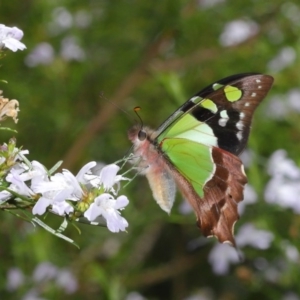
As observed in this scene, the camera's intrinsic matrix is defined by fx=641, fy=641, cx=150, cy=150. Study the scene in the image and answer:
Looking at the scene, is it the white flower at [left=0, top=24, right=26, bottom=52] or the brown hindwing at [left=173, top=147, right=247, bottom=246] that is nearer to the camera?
the white flower at [left=0, top=24, right=26, bottom=52]

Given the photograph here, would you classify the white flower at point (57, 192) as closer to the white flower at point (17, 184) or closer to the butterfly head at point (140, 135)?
the white flower at point (17, 184)

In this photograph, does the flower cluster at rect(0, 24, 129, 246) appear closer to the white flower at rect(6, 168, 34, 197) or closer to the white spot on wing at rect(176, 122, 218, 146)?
the white flower at rect(6, 168, 34, 197)

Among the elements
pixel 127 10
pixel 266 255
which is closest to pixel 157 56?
pixel 127 10

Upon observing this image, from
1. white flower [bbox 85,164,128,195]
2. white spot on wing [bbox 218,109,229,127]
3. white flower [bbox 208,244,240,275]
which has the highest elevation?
white flower [bbox 85,164,128,195]

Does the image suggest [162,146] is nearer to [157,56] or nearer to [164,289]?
[157,56]

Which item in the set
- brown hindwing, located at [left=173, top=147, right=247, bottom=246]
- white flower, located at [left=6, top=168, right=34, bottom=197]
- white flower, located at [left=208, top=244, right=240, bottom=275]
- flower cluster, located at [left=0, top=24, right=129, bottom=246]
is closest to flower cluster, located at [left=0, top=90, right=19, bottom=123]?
flower cluster, located at [left=0, top=24, right=129, bottom=246]

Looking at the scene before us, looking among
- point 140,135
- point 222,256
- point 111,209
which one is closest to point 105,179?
point 111,209

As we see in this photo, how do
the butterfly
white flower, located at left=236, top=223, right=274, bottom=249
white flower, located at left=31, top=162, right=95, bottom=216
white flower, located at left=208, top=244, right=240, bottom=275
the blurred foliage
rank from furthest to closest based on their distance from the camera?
white flower, located at left=208, top=244, right=240, bottom=275
the blurred foliage
white flower, located at left=236, top=223, right=274, bottom=249
the butterfly
white flower, located at left=31, top=162, right=95, bottom=216

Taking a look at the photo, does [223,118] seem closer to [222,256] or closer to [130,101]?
[222,256]
